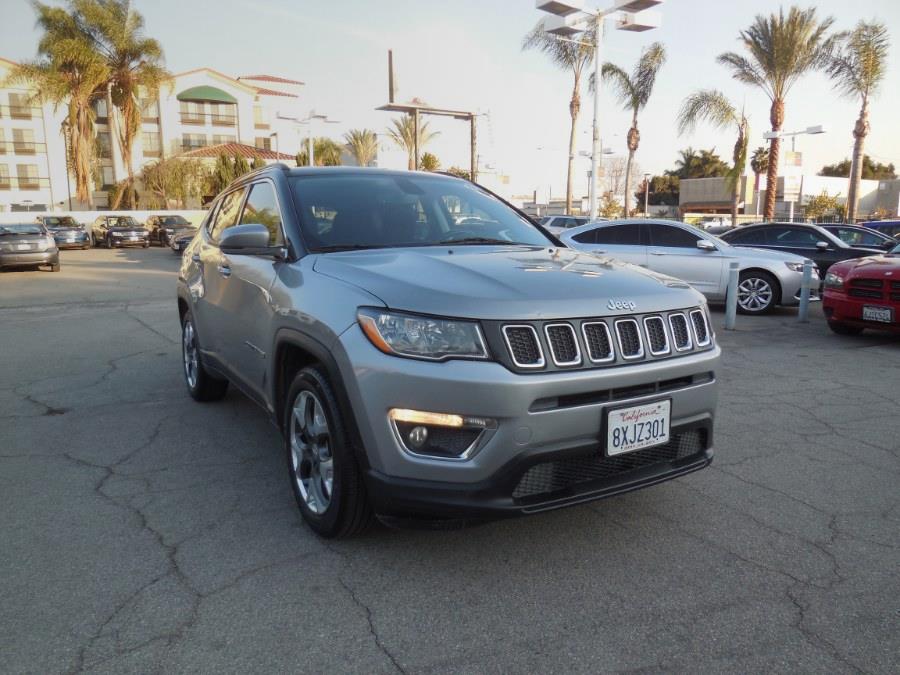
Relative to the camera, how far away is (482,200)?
448 centimetres

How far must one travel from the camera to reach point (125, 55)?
45.6 meters

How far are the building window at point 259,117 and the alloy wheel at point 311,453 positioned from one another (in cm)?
6623

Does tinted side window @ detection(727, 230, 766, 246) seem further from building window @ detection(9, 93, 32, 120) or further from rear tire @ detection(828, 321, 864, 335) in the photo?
building window @ detection(9, 93, 32, 120)

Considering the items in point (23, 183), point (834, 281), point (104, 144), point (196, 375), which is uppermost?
point (104, 144)

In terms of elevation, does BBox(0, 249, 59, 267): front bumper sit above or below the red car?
below

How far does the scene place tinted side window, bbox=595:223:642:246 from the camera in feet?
38.7

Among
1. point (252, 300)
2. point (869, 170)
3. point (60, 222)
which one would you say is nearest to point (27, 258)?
point (60, 222)

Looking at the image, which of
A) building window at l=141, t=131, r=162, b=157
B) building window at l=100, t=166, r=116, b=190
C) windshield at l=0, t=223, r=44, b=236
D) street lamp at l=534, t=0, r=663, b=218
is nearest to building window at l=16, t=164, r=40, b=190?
building window at l=100, t=166, r=116, b=190

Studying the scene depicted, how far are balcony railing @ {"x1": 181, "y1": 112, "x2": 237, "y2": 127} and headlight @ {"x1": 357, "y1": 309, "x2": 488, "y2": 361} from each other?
213ft

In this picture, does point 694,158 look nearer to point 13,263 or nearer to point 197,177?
point 197,177

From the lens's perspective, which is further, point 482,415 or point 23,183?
point 23,183

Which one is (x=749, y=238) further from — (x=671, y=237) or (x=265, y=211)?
(x=265, y=211)

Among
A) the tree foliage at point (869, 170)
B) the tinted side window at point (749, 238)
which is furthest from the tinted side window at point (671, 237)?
the tree foliage at point (869, 170)

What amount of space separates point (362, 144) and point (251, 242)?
60114 millimetres
